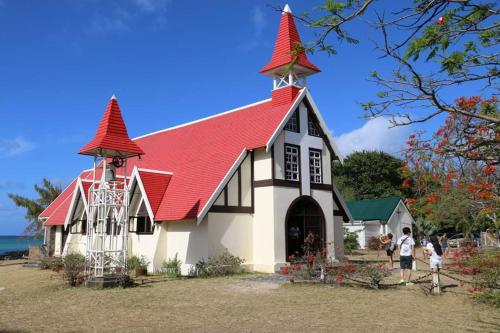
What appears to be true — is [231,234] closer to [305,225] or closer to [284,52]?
[305,225]

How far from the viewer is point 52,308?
465 inches

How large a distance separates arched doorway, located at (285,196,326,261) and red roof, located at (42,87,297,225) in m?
3.77

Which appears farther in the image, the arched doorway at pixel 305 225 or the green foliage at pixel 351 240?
the green foliage at pixel 351 240

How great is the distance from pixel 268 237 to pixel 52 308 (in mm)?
9872

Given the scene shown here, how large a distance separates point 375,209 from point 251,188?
82.3 feet

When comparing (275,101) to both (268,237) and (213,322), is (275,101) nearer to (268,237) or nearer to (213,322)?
(268,237)

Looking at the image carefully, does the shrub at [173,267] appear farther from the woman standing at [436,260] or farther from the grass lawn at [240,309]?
the woman standing at [436,260]

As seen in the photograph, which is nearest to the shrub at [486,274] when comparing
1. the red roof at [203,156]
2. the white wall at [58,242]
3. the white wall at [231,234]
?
the white wall at [231,234]

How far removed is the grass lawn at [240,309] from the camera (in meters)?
9.53

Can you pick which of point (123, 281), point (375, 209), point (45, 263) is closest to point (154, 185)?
point (123, 281)

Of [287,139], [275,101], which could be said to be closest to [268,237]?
[287,139]

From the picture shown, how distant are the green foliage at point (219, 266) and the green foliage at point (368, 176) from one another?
38.4 metres

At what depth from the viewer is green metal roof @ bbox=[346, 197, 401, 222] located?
41.3m

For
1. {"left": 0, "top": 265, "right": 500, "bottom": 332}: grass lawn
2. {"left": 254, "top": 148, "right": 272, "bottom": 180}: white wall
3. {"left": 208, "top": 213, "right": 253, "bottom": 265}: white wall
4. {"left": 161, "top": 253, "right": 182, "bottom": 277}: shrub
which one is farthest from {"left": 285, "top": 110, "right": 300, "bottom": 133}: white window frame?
{"left": 0, "top": 265, "right": 500, "bottom": 332}: grass lawn
